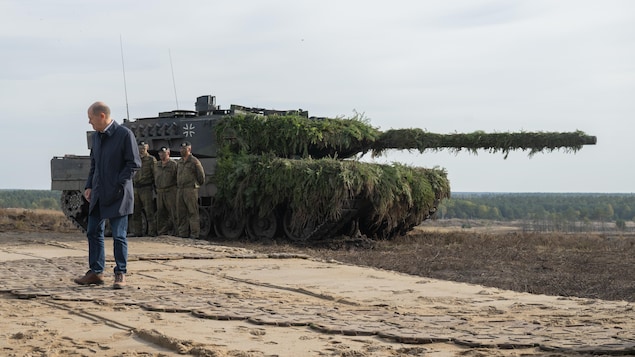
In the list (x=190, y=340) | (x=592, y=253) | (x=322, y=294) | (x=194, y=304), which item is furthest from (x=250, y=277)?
(x=592, y=253)

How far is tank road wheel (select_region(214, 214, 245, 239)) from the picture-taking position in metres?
19.5

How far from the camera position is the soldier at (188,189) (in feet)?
60.2

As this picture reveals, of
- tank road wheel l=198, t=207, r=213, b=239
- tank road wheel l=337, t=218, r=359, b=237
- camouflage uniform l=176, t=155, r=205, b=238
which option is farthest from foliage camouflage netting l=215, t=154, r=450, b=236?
camouflage uniform l=176, t=155, r=205, b=238

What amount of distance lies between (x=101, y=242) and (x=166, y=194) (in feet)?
32.6

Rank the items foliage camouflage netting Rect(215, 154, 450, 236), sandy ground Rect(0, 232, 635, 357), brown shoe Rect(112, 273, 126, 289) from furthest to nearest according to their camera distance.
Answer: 1. foliage camouflage netting Rect(215, 154, 450, 236)
2. brown shoe Rect(112, 273, 126, 289)
3. sandy ground Rect(0, 232, 635, 357)

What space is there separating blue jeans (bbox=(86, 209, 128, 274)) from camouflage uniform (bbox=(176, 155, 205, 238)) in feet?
29.7

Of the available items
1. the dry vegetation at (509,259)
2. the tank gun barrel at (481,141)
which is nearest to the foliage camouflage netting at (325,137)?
the tank gun barrel at (481,141)

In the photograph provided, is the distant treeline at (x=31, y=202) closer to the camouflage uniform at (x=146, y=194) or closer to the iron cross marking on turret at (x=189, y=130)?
the iron cross marking on turret at (x=189, y=130)

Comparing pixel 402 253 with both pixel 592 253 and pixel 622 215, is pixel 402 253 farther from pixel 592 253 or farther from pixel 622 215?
pixel 622 215

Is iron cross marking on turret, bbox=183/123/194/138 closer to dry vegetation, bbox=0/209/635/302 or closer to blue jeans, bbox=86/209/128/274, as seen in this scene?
dry vegetation, bbox=0/209/635/302

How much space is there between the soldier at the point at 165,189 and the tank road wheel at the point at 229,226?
1.00 m

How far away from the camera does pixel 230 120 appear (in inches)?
789

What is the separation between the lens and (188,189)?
60.8 feet

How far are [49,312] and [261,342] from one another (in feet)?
6.45
